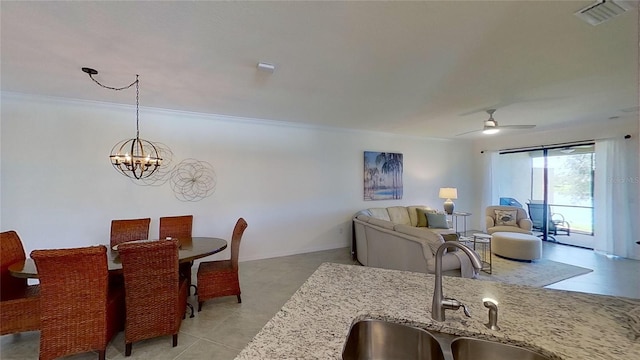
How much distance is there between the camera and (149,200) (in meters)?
3.99

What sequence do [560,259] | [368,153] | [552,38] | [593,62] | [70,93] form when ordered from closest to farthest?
[552,38] → [593,62] → [70,93] → [560,259] → [368,153]

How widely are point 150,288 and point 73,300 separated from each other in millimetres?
491

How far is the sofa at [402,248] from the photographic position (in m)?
3.05

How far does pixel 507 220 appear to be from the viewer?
5422 mm

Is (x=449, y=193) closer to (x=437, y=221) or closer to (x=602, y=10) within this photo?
(x=437, y=221)

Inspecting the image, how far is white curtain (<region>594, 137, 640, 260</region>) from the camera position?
181 inches

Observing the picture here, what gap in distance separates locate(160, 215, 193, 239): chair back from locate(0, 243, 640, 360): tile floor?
865 mm

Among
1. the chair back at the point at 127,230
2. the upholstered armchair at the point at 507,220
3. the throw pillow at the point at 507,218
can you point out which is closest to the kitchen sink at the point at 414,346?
the chair back at the point at 127,230

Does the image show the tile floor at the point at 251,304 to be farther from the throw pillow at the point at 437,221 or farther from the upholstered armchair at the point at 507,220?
the throw pillow at the point at 437,221

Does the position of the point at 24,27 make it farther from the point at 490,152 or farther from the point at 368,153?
the point at 490,152

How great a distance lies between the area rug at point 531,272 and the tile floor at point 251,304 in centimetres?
15

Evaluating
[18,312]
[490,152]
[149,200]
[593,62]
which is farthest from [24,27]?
[490,152]

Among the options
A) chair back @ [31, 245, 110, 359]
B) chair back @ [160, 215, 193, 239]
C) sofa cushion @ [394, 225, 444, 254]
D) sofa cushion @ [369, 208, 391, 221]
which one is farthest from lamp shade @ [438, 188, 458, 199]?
chair back @ [31, 245, 110, 359]

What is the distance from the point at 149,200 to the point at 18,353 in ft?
7.09
